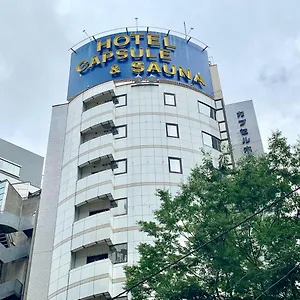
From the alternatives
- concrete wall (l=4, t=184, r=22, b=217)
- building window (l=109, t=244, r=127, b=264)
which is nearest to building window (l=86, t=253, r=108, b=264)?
building window (l=109, t=244, r=127, b=264)

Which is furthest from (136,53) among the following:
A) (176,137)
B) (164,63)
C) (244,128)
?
(244,128)

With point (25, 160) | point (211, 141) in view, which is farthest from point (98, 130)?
point (25, 160)

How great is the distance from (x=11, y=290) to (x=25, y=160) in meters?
22.0

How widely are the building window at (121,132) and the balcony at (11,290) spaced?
38.6ft

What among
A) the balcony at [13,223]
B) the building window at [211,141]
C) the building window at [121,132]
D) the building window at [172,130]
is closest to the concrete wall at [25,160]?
the balcony at [13,223]

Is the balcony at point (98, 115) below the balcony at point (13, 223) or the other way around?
the other way around

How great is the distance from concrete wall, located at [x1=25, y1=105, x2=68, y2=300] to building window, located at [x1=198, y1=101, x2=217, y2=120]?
1032cm

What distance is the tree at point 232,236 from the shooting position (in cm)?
1480

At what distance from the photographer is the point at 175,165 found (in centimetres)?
3028

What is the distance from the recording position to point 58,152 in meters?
33.6

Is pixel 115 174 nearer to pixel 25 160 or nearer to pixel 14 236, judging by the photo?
pixel 14 236

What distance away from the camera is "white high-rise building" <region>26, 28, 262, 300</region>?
88.9 ft

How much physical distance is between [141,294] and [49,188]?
16845mm

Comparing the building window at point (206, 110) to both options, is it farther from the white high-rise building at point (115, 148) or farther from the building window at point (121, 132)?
the building window at point (121, 132)
